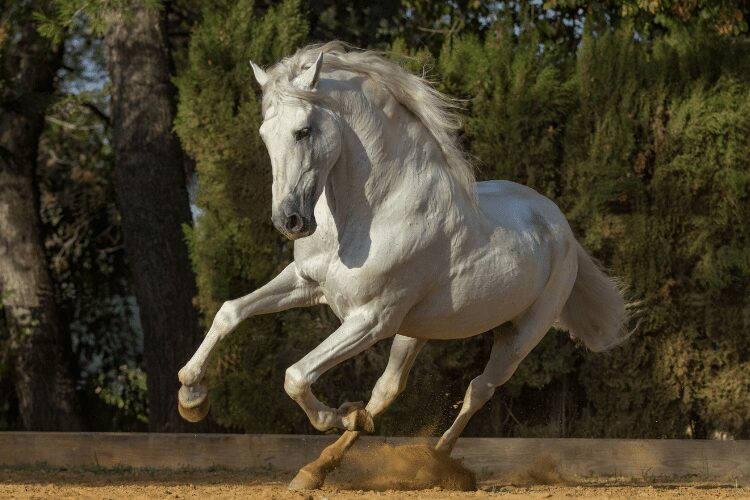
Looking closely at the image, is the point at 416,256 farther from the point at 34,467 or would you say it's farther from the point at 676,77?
the point at 676,77

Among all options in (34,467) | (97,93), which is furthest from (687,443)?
(97,93)

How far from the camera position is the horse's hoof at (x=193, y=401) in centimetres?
495

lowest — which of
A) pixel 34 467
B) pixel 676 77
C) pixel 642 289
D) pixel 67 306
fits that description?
pixel 67 306

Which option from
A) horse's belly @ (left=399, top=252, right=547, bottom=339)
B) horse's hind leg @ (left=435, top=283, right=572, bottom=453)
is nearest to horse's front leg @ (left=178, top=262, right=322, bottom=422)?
horse's belly @ (left=399, top=252, right=547, bottom=339)

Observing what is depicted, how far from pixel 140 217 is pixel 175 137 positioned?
2.26ft

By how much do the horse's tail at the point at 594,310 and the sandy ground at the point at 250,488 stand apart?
0.81 m

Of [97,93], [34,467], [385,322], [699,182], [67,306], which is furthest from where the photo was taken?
[97,93]

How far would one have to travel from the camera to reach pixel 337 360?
480cm

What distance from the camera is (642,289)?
766cm

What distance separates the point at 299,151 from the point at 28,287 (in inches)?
236

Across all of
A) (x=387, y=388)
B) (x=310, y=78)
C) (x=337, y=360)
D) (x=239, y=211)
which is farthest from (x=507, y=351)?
(x=239, y=211)

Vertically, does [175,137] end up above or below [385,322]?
below

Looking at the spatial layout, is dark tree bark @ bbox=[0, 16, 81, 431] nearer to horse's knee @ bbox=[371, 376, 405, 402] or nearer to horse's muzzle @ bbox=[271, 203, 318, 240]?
horse's knee @ bbox=[371, 376, 405, 402]

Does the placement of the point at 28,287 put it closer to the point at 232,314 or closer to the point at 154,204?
the point at 154,204
